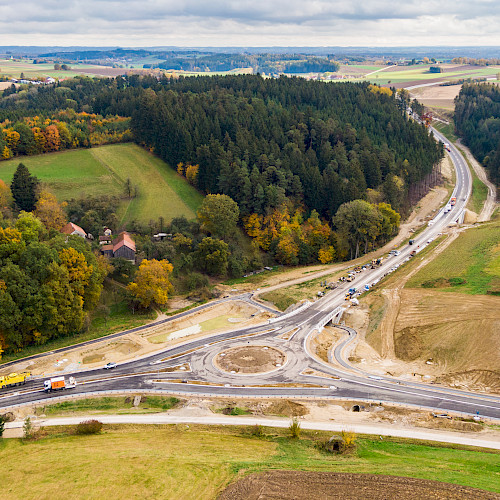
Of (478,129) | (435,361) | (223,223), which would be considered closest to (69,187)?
(223,223)

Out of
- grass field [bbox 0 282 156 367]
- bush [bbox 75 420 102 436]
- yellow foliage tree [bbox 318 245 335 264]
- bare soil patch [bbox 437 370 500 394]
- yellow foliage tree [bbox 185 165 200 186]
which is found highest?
yellow foliage tree [bbox 185 165 200 186]

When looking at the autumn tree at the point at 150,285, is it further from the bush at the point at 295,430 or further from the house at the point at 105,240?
the bush at the point at 295,430

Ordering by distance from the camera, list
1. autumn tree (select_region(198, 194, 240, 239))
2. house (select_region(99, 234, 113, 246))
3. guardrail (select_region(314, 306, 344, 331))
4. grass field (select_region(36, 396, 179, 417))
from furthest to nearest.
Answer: autumn tree (select_region(198, 194, 240, 239)) < house (select_region(99, 234, 113, 246)) < guardrail (select_region(314, 306, 344, 331)) < grass field (select_region(36, 396, 179, 417))

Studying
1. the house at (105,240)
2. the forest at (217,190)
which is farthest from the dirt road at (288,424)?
the house at (105,240)

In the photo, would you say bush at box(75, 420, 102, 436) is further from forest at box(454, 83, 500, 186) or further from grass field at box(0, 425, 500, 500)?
forest at box(454, 83, 500, 186)

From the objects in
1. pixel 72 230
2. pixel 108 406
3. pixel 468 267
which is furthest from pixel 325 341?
pixel 72 230

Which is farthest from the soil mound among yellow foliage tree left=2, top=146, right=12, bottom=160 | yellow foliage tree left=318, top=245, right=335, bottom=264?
yellow foliage tree left=2, top=146, right=12, bottom=160
